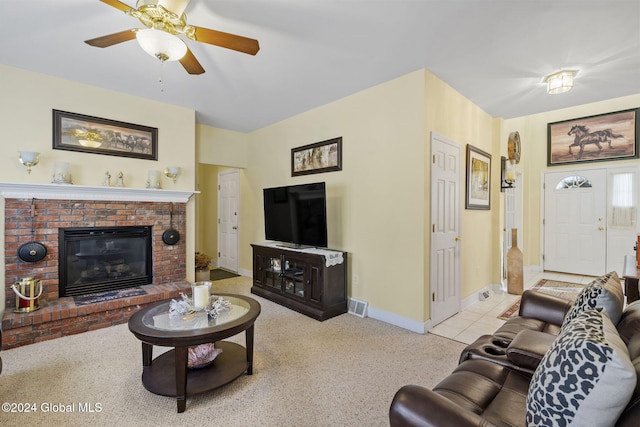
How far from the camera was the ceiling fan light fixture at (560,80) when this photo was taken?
116 inches

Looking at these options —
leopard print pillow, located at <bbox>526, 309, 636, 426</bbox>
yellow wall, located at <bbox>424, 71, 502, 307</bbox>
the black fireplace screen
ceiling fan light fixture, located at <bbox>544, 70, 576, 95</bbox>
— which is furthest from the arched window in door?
the black fireplace screen

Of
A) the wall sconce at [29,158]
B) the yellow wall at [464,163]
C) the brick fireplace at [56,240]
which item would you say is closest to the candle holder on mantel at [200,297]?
the brick fireplace at [56,240]

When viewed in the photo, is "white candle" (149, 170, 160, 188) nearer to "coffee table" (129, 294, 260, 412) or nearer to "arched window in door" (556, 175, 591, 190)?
"coffee table" (129, 294, 260, 412)

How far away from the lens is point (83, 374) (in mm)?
2193

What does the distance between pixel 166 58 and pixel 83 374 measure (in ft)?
7.81

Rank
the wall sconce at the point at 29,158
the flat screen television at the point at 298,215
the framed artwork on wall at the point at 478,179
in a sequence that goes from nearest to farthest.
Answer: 1. the wall sconce at the point at 29,158
2. the flat screen television at the point at 298,215
3. the framed artwork on wall at the point at 478,179

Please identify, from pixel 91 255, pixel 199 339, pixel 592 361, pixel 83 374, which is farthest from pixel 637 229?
pixel 91 255

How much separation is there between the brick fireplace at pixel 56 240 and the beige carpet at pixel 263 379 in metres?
0.17

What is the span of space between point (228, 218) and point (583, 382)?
577 cm

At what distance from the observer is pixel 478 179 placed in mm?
3943

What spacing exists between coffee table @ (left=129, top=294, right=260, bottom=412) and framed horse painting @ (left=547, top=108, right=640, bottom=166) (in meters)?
6.35

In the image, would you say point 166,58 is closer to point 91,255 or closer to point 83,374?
point 83,374

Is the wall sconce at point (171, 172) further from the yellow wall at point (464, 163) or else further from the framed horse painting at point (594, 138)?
the framed horse painting at point (594, 138)

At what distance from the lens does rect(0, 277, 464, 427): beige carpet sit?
5.72ft
